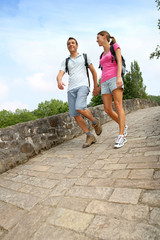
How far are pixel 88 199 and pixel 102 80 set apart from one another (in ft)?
7.11

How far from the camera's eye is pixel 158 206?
125 centimetres

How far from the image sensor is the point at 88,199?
1.52m

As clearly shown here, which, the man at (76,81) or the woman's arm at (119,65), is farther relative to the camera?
the man at (76,81)

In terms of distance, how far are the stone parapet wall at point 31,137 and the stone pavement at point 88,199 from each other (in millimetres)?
460

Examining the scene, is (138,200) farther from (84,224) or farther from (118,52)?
(118,52)

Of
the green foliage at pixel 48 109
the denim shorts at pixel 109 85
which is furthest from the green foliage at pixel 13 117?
the denim shorts at pixel 109 85

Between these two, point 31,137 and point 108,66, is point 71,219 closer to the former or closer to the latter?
point 31,137

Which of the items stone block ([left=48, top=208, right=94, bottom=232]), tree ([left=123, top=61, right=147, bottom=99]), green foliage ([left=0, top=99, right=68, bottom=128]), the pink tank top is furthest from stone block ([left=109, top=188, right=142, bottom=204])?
green foliage ([left=0, top=99, right=68, bottom=128])

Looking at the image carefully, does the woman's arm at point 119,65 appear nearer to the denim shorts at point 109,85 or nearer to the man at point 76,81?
the denim shorts at point 109,85

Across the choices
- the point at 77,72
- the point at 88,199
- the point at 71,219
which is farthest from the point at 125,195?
the point at 77,72

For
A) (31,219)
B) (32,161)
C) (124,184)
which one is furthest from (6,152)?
(124,184)

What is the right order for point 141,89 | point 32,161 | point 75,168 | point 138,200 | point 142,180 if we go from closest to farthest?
point 138,200
point 142,180
point 75,168
point 32,161
point 141,89

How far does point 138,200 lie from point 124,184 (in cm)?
27

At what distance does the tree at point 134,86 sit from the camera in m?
32.2
